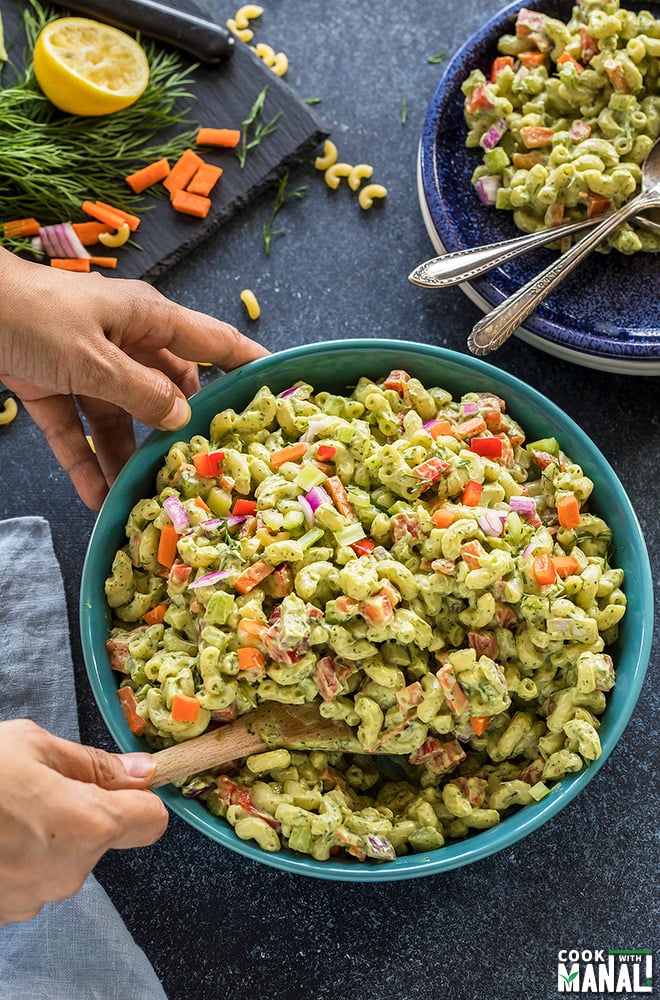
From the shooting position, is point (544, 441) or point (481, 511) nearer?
point (481, 511)

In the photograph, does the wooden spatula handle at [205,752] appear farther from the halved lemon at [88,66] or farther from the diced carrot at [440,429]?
the halved lemon at [88,66]

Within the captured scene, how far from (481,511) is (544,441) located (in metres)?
0.29

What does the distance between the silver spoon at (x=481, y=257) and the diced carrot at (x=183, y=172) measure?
0.68 meters

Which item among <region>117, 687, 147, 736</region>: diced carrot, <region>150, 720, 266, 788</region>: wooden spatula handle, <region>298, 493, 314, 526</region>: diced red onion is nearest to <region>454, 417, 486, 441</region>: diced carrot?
<region>298, 493, 314, 526</region>: diced red onion

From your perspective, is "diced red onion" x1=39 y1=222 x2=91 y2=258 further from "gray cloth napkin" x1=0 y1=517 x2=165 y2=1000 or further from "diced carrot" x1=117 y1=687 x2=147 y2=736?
"diced carrot" x1=117 y1=687 x2=147 y2=736

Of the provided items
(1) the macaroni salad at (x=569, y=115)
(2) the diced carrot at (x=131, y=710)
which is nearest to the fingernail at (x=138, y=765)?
(2) the diced carrot at (x=131, y=710)

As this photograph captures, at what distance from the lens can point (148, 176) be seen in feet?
8.66

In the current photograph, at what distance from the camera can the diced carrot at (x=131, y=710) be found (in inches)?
80.4

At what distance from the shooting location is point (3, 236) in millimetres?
2580

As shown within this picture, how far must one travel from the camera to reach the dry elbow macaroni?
1922 mm

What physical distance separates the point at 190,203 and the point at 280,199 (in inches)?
9.3

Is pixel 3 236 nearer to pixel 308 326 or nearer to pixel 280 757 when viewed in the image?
pixel 308 326

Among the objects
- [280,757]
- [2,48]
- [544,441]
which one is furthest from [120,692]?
[2,48]

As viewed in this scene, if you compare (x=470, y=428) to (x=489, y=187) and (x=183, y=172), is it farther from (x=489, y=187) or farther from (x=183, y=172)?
(x=183, y=172)
